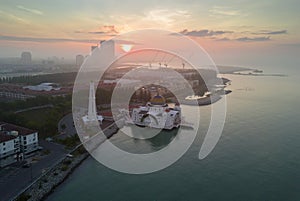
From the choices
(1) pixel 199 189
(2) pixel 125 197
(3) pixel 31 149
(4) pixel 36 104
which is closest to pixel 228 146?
(1) pixel 199 189

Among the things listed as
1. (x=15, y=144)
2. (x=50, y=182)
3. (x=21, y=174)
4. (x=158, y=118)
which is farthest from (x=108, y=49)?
Answer: (x=50, y=182)

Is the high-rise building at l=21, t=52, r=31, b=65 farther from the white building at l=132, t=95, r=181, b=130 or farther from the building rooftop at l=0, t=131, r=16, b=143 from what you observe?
the building rooftop at l=0, t=131, r=16, b=143

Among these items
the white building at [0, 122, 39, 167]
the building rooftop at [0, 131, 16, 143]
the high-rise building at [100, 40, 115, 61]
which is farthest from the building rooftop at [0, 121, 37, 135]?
the high-rise building at [100, 40, 115, 61]

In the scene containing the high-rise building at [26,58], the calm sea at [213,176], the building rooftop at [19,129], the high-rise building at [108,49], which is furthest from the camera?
the high-rise building at [26,58]

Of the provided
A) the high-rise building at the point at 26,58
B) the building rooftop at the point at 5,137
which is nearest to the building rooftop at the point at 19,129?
the building rooftop at the point at 5,137

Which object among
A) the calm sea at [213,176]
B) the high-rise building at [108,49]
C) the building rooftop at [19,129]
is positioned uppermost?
the high-rise building at [108,49]

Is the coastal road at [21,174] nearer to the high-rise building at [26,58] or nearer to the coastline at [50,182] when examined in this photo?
the coastline at [50,182]
